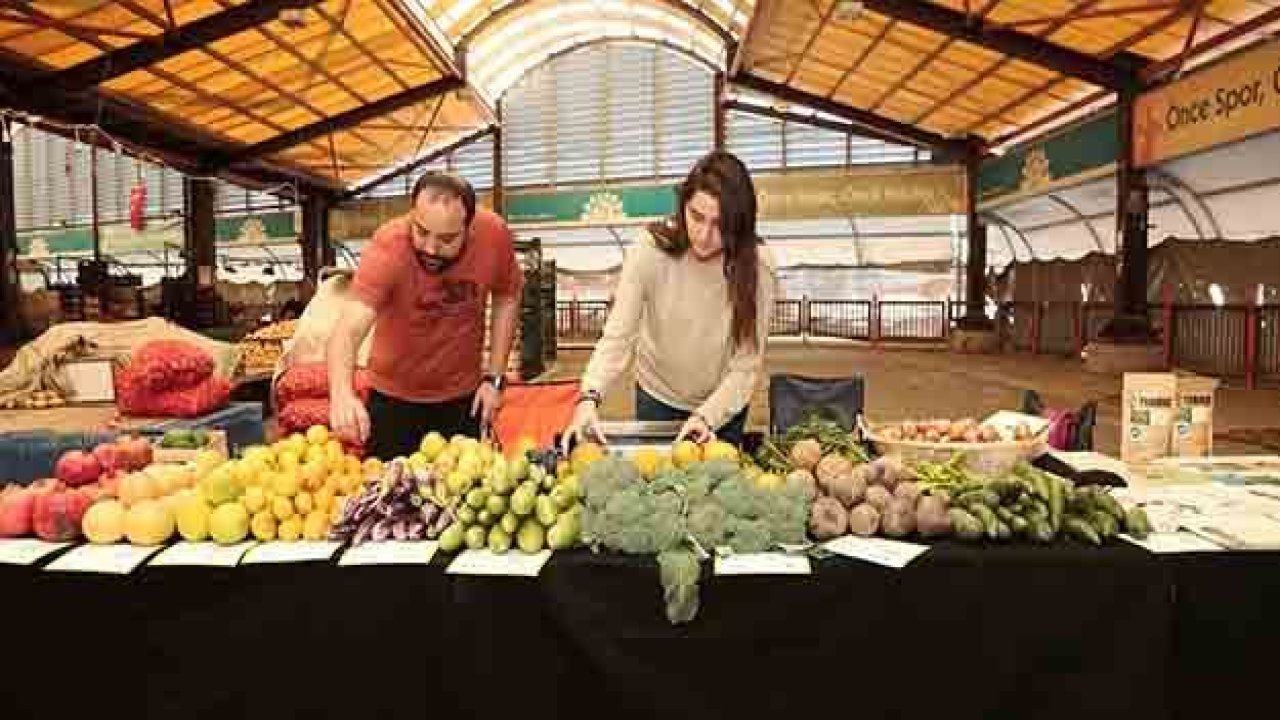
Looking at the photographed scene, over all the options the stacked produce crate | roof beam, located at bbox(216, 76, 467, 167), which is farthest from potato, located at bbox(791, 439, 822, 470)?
roof beam, located at bbox(216, 76, 467, 167)

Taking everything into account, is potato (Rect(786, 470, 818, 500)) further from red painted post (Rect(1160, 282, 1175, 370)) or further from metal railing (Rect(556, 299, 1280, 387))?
red painted post (Rect(1160, 282, 1175, 370))

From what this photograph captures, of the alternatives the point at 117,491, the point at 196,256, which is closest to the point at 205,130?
the point at 196,256

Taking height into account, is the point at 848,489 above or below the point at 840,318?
below

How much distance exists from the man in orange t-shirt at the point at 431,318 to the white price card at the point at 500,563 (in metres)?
0.74

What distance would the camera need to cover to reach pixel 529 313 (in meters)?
11.1

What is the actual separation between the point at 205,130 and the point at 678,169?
32.6 feet

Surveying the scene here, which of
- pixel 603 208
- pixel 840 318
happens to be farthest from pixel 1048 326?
pixel 603 208

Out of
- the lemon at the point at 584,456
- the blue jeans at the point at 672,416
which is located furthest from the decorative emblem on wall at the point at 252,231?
the lemon at the point at 584,456

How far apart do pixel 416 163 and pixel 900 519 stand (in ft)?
68.6

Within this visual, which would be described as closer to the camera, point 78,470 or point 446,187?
point 78,470

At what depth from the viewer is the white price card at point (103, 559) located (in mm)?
1712

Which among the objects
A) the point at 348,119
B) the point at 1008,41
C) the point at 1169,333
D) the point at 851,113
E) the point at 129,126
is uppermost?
the point at 851,113

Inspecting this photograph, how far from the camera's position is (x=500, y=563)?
1.68m

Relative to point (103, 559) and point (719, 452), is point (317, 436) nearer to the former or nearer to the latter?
point (103, 559)
